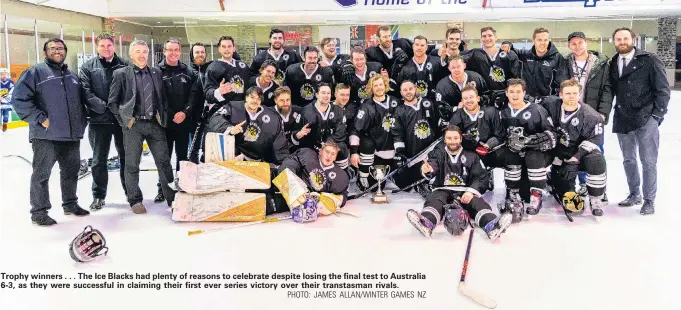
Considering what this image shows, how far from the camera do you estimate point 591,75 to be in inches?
155

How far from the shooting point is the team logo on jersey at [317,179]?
3.68 metres

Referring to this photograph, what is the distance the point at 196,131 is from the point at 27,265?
186 cm

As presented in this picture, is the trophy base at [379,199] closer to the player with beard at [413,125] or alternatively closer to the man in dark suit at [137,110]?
the player with beard at [413,125]

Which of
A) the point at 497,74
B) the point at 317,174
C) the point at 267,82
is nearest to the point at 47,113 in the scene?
the point at 267,82

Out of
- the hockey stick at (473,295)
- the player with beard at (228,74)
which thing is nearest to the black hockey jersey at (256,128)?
the player with beard at (228,74)

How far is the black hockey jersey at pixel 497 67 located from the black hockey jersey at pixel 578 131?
27.7 inches

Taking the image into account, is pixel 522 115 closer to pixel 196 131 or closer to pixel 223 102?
pixel 223 102

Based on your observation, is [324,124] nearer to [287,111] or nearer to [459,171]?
[287,111]

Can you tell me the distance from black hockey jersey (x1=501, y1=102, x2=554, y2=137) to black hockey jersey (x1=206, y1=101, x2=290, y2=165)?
1.65m

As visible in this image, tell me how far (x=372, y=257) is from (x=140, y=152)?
188 cm

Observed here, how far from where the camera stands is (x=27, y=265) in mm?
2648

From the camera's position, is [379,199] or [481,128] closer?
[481,128]

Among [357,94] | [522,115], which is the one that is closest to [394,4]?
[357,94]

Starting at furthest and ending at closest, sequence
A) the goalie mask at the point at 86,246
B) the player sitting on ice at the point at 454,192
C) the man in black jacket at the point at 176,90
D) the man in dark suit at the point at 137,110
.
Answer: the man in black jacket at the point at 176,90
the man in dark suit at the point at 137,110
the player sitting on ice at the point at 454,192
the goalie mask at the point at 86,246
